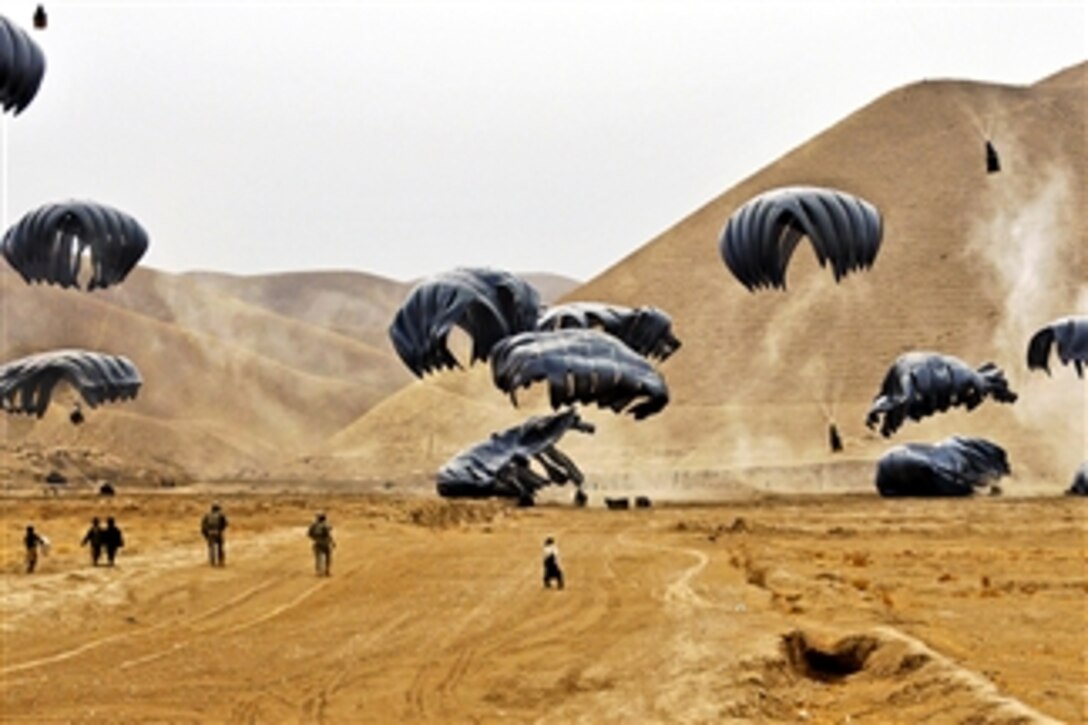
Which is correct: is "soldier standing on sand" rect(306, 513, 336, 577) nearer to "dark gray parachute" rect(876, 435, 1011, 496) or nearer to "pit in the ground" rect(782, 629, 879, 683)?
"pit in the ground" rect(782, 629, 879, 683)

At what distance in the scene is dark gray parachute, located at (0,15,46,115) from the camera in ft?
115

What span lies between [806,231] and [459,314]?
685 inches

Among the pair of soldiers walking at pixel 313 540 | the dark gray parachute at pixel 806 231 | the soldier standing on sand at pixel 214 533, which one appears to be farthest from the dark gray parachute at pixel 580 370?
the soldier standing on sand at pixel 214 533

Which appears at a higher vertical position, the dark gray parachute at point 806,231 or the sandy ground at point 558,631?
the dark gray parachute at point 806,231

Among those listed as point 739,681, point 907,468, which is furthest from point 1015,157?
point 739,681

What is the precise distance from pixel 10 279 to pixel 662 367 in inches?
3766

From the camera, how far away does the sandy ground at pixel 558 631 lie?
15.4 m

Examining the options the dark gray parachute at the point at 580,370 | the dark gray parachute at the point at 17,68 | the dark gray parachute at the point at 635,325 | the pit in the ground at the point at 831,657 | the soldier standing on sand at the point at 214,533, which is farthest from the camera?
the dark gray parachute at the point at 635,325

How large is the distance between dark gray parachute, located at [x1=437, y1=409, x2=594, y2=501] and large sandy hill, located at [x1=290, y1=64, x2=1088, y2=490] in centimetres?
3604

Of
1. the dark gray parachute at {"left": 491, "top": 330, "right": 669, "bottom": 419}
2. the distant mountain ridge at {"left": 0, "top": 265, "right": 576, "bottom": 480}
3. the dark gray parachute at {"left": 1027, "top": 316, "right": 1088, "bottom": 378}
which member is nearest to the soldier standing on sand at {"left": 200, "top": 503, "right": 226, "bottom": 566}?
the dark gray parachute at {"left": 491, "top": 330, "right": 669, "bottom": 419}

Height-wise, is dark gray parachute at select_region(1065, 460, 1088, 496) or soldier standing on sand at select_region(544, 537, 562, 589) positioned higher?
dark gray parachute at select_region(1065, 460, 1088, 496)

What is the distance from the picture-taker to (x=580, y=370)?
53375 millimetres

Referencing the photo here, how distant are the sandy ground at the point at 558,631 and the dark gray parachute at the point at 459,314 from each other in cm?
2302

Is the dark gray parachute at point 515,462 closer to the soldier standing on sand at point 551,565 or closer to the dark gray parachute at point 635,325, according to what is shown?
the dark gray parachute at point 635,325
